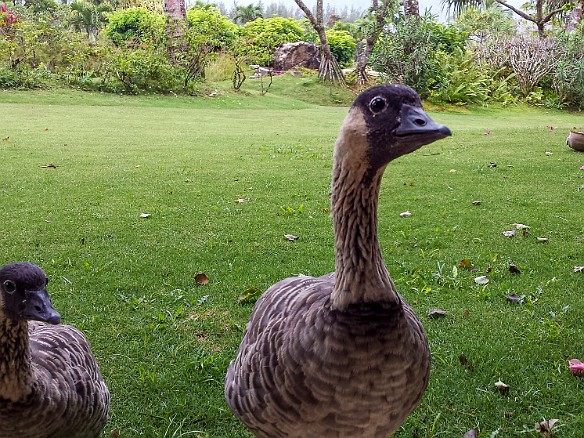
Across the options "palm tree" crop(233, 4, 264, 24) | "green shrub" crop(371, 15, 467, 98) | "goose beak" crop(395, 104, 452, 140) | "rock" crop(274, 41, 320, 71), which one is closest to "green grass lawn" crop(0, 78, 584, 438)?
"goose beak" crop(395, 104, 452, 140)

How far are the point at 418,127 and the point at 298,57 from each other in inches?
1181

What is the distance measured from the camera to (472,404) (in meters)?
3.14

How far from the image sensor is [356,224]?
2160mm

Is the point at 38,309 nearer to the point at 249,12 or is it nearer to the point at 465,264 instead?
the point at 465,264

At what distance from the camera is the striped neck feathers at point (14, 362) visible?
7.98ft

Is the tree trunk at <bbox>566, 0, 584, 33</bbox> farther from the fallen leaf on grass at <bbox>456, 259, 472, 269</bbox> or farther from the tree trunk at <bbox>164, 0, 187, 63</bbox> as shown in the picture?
the fallen leaf on grass at <bbox>456, 259, 472, 269</bbox>

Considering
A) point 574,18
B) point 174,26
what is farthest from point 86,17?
point 574,18

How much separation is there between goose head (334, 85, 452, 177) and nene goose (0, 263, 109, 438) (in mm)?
1528

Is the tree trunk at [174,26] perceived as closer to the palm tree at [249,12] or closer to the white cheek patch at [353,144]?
the white cheek patch at [353,144]

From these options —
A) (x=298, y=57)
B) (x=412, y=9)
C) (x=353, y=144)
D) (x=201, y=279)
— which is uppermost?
(x=412, y=9)

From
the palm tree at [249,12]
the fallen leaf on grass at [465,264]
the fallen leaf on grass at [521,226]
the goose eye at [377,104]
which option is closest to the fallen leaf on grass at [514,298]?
the fallen leaf on grass at [465,264]

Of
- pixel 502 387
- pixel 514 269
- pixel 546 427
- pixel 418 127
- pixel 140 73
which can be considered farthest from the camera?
pixel 140 73

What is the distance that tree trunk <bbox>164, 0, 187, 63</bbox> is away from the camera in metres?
20.6

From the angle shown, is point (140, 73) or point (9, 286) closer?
point (9, 286)
